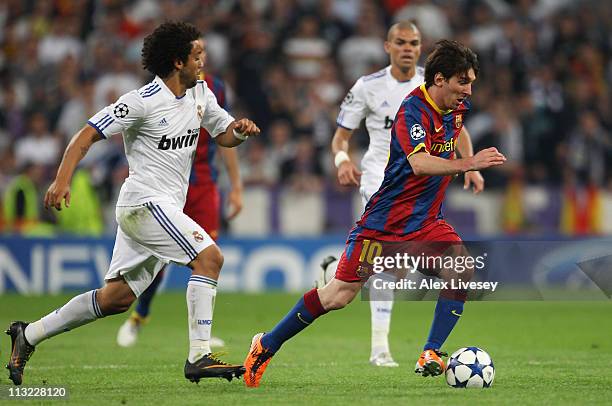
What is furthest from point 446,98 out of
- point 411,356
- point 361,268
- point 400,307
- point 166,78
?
point 400,307

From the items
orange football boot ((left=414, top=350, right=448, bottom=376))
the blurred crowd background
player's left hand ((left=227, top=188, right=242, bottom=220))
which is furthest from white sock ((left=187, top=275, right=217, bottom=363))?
the blurred crowd background

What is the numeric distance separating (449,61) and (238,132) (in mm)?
1506

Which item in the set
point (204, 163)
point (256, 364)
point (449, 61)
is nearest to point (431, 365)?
point (256, 364)

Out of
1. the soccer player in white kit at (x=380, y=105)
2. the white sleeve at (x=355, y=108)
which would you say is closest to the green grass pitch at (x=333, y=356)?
the soccer player in white kit at (x=380, y=105)

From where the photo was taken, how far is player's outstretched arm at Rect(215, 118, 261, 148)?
7.74m

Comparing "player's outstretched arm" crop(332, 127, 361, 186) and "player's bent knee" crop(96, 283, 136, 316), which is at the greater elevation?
"player's outstretched arm" crop(332, 127, 361, 186)

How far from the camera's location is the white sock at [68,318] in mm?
7719

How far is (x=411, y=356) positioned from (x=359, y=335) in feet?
6.63

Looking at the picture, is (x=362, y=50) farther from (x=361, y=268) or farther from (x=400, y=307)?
(x=361, y=268)

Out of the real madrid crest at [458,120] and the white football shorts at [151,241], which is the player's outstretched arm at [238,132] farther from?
the real madrid crest at [458,120]

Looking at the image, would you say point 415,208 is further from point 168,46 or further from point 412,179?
point 168,46

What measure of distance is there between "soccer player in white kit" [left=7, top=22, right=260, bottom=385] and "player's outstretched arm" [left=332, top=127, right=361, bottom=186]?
1.39 meters

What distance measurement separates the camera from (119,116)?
292 inches

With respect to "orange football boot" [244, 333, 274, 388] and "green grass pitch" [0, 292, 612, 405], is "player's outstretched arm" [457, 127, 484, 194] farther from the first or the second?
"orange football boot" [244, 333, 274, 388]
